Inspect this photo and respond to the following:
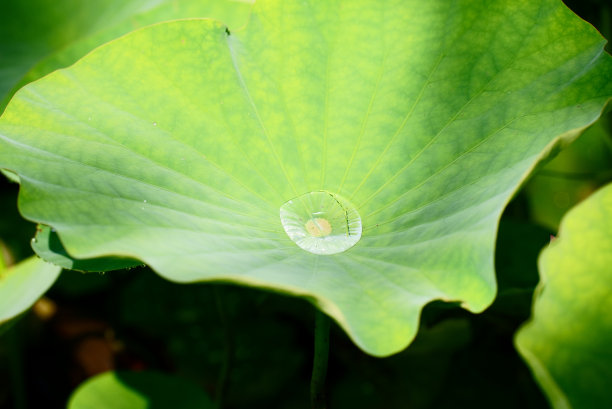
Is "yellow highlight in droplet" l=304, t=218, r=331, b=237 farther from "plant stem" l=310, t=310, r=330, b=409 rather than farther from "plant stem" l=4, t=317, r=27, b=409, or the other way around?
"plant stem" l=4, t=317, r=27, b=409

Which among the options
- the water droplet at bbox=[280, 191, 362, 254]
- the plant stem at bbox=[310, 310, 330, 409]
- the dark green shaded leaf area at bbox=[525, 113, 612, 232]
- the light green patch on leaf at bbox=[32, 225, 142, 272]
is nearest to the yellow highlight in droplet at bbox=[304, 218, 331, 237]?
the water droplet at bbox=[280, 191, 362, 254]

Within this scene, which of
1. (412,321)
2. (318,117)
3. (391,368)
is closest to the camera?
(412,321)

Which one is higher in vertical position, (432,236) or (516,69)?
(516,69)

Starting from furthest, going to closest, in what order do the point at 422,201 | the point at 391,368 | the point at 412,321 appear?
the point at 391,368, the point at 422,201, the point at 412,321

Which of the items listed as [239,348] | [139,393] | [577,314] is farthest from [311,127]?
[239,348]

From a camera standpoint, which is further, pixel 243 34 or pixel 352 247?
pixel 243 34

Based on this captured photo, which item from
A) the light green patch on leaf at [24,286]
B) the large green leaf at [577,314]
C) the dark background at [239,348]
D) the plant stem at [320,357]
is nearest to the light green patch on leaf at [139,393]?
the dark background at [239,348]

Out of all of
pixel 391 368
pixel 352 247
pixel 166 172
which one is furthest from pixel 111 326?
pixel 352 247

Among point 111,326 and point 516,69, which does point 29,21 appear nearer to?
point 111,326
